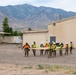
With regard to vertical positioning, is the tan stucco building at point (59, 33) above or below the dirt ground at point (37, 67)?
above

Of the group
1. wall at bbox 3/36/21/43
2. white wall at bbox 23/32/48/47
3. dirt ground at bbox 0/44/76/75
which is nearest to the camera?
dirt ground at bbox 0/44/76/75

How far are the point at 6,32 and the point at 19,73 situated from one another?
248 ft

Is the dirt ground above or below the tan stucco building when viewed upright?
below

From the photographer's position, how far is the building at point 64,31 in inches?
2050

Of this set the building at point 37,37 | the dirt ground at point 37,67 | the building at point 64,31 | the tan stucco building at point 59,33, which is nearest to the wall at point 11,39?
the building at point 37,37

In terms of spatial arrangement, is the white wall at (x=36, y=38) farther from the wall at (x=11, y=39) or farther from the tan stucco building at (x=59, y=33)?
the wall at (x=11, y=39)

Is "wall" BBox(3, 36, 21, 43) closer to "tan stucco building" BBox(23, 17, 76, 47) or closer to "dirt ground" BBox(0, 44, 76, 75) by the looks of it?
"tan stucco building" BBox(23, 17, 76, 47)

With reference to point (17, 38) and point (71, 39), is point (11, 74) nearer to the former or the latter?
point (71, 39)

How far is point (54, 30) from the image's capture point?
55.7 meters

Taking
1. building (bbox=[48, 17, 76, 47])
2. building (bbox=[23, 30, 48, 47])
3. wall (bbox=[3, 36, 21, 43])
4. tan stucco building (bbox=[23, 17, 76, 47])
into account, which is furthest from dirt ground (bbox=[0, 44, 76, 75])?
wall (bbox=[3, 36, 21, 43])

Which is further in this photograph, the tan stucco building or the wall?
the wall

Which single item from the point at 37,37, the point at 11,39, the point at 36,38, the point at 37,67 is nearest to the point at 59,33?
the point at 37,37

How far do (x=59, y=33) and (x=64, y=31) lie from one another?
1.26 m

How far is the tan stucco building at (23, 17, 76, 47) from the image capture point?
171ft
